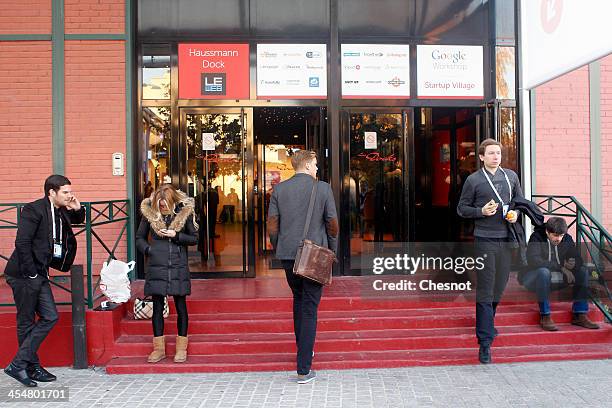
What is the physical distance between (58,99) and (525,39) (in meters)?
5.65

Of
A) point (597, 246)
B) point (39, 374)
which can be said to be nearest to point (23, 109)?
point (39, 374)

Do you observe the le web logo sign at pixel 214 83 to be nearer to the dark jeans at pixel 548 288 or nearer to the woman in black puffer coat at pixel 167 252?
the woman in black puffer coat at pixel 167 252

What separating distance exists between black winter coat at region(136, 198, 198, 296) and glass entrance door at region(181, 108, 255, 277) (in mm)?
2437

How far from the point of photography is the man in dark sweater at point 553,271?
5.91 meters

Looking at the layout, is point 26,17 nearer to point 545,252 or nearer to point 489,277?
point 489,277

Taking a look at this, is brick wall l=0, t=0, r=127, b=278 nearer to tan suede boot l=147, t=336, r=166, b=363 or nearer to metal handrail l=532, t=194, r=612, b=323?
tan suede boot l=147, t=336, r=166, b=363

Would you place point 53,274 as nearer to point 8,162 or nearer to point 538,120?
point 8,162

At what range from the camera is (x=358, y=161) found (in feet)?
25.9

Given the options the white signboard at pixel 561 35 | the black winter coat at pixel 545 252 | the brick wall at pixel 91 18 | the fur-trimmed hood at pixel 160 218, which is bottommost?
the black winter coat at pixel 545 252

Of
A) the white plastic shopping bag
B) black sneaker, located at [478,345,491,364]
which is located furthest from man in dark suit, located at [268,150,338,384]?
the white plastic shopping bag

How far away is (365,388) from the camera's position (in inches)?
193

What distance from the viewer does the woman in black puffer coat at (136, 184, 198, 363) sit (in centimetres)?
522

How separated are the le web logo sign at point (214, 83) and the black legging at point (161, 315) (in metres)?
3.38

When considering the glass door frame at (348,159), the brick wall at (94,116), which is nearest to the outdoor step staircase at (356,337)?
the glass door frame at (348,159)
